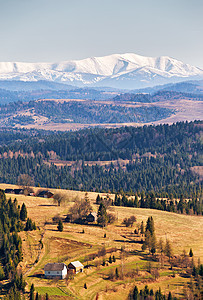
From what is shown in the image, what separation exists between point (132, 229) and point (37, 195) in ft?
196

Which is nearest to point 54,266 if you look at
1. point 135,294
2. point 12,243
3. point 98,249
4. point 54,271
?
point 54,271

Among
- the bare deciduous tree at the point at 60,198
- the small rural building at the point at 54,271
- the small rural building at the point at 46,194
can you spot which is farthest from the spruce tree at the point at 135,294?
the small rural building at the point at 46,194

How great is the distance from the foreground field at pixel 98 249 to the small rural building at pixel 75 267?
→ 1546 mm

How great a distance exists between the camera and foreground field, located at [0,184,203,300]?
90625 mm

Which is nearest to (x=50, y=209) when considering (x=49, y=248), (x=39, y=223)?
(x=39, y=223)

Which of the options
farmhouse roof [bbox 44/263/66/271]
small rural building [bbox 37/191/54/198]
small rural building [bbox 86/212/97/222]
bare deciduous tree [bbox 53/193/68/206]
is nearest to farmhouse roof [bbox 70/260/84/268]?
farmhouse roof [bbox 44/263/66/271]

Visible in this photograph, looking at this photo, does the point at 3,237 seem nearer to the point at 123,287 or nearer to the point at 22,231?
the point at 22,231

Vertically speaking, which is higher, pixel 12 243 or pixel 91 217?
pixel 12 243

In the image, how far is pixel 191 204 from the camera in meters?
179

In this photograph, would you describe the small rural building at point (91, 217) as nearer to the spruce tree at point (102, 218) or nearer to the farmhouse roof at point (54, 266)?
the spruce tree at point (102, 218)

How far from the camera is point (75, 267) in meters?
96.5

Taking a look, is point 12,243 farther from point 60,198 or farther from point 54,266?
point 60,198

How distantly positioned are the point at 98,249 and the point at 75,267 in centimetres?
→ 1534

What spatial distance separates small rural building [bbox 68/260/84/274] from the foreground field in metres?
1.55
